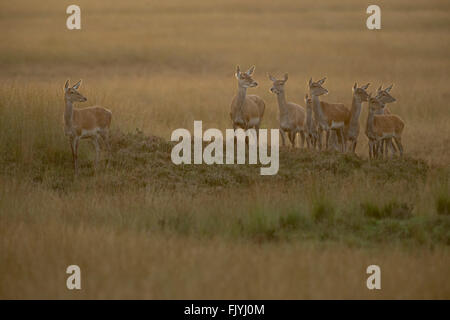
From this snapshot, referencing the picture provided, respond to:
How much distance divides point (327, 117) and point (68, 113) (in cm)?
537

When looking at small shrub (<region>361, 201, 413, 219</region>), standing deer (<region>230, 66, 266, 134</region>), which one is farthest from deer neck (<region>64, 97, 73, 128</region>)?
small shrub (<region>361, 201, 413, 219</region>)

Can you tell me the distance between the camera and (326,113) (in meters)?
15.9

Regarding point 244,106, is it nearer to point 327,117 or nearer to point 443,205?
point 327,117

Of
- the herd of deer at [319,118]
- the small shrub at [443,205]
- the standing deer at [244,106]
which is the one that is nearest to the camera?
the small shrub at [443,205]

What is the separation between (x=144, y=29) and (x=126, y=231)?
111 feet

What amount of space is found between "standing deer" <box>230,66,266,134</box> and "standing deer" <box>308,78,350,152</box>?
1263 millimetres

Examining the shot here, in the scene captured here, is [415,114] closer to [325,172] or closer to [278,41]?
[325,172]

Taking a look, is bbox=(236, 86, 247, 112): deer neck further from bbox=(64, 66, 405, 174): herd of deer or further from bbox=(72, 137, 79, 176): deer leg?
bbox=(72, 137, 79, 176): deer leg

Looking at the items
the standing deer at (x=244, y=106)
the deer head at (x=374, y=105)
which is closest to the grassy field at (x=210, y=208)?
the deer head at (x=374, y=105)

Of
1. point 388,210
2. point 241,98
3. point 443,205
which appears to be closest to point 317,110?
point 241,98

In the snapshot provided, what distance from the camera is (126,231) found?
9.40m

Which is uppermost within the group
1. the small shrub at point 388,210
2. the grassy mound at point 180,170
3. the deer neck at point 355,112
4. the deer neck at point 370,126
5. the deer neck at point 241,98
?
the deer neck at point 241,98

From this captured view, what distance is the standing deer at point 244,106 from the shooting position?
52.8ft

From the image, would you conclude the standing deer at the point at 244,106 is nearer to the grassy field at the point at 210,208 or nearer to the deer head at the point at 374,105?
the grassy field at the point at 210,208
